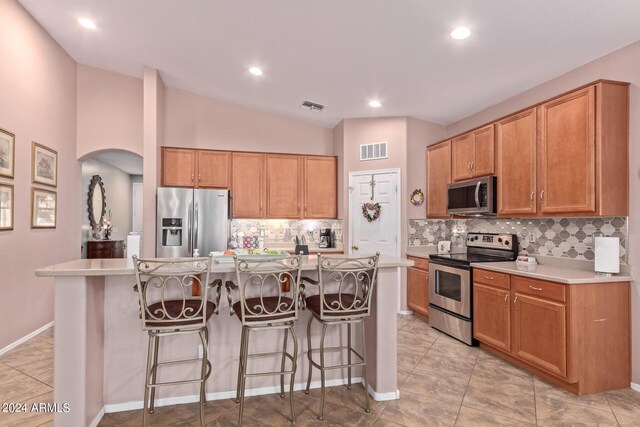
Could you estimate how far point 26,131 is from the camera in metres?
3.96

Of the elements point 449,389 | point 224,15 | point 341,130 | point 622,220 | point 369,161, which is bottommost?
point 449,389

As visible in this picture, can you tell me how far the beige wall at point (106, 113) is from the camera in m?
5.11

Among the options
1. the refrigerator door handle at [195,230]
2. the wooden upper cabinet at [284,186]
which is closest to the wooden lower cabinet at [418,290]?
the wooden upper cabinet at [284,186]

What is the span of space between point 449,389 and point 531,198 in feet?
6.43

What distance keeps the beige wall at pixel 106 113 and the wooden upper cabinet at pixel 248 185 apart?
147 cm

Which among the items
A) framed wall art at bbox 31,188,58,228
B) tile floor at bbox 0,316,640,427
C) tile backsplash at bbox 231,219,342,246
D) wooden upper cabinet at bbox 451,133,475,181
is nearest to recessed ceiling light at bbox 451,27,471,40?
wooden upper cabinet at bbox 451,133,475,181

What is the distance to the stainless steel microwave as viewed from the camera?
387 cm

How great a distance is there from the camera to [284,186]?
5531 millimetres

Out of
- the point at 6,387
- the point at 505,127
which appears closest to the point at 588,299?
the point at 505,127

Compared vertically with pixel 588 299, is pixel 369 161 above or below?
above

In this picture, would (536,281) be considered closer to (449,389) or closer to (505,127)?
(449,389)

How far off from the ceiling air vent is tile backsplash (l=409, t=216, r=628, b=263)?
214 centimetres

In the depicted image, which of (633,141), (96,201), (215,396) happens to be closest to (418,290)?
(633,141)

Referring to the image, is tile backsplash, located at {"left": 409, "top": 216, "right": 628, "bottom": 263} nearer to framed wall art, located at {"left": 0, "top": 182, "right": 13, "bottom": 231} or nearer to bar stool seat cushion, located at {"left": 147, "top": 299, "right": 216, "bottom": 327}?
bar stool seat cushion, located at {"left": 147, "top": 299, "right": 216, "bottom": 327}
